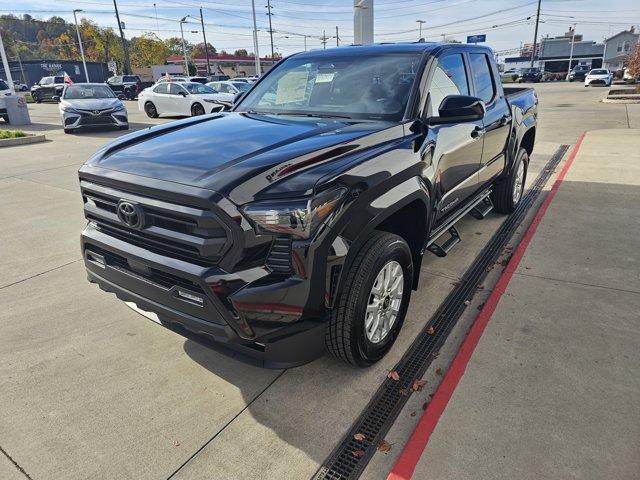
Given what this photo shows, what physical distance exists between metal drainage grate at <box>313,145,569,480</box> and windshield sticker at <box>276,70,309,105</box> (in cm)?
205

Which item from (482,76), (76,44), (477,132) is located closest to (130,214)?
(477,132)

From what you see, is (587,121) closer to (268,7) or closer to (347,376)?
(347,376)

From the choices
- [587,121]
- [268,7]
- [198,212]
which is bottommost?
[587,121]

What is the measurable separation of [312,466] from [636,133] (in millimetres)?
13326

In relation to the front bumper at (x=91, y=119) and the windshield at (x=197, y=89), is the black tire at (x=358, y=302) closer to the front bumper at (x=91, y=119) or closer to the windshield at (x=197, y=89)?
the front bumper at (x=91, y=119)

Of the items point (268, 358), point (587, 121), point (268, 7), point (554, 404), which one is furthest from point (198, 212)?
point (268, 7)

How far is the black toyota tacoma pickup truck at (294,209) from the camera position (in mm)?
2152

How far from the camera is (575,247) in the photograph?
15.4 ft

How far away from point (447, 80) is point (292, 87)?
1262 mm

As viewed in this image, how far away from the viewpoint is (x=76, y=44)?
9200 centimetres

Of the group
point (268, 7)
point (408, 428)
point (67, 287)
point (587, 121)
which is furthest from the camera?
point (268, 7)

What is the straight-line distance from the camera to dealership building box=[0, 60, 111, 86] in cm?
5434

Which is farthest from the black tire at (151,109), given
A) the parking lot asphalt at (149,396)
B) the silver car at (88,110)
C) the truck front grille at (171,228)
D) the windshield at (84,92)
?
the truck front grille at (171,228)

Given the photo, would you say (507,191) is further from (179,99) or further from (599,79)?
(599,79)
